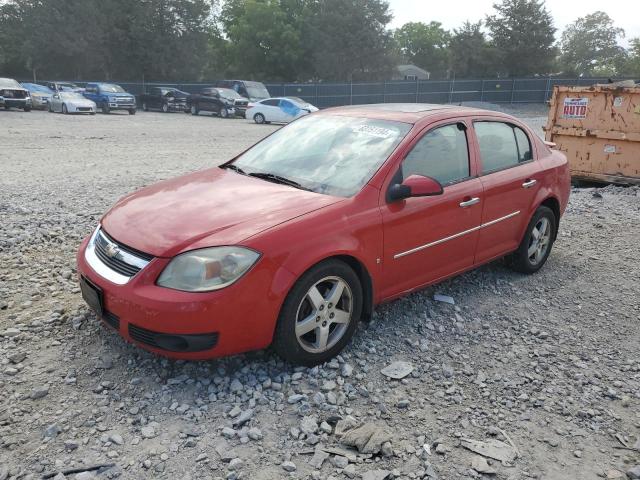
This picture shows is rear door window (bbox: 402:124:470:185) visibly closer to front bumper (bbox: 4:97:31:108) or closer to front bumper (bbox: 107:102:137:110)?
front bumper (bbox: 4:97:31:108)

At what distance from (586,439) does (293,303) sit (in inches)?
70.4

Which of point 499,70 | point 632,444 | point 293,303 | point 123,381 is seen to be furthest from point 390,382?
point 499,70

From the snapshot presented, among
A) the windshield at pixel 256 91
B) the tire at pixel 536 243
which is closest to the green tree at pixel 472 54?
the windshield at pixel 256 91

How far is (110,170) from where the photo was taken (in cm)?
994

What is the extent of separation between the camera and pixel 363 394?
3.29m

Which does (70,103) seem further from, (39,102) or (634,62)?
(634,62)

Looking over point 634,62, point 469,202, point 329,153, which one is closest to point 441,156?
point 469,202

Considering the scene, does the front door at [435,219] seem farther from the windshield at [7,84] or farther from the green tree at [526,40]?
the green tree at [526,40]

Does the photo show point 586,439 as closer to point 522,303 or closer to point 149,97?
point 522,303

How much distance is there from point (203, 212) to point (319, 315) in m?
0.97

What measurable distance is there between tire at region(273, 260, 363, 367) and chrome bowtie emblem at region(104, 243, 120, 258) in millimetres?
1081

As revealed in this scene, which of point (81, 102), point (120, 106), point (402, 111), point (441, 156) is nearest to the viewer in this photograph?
point (441, 156)

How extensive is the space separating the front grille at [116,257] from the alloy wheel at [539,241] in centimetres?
365

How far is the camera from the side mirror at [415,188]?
363 cm
